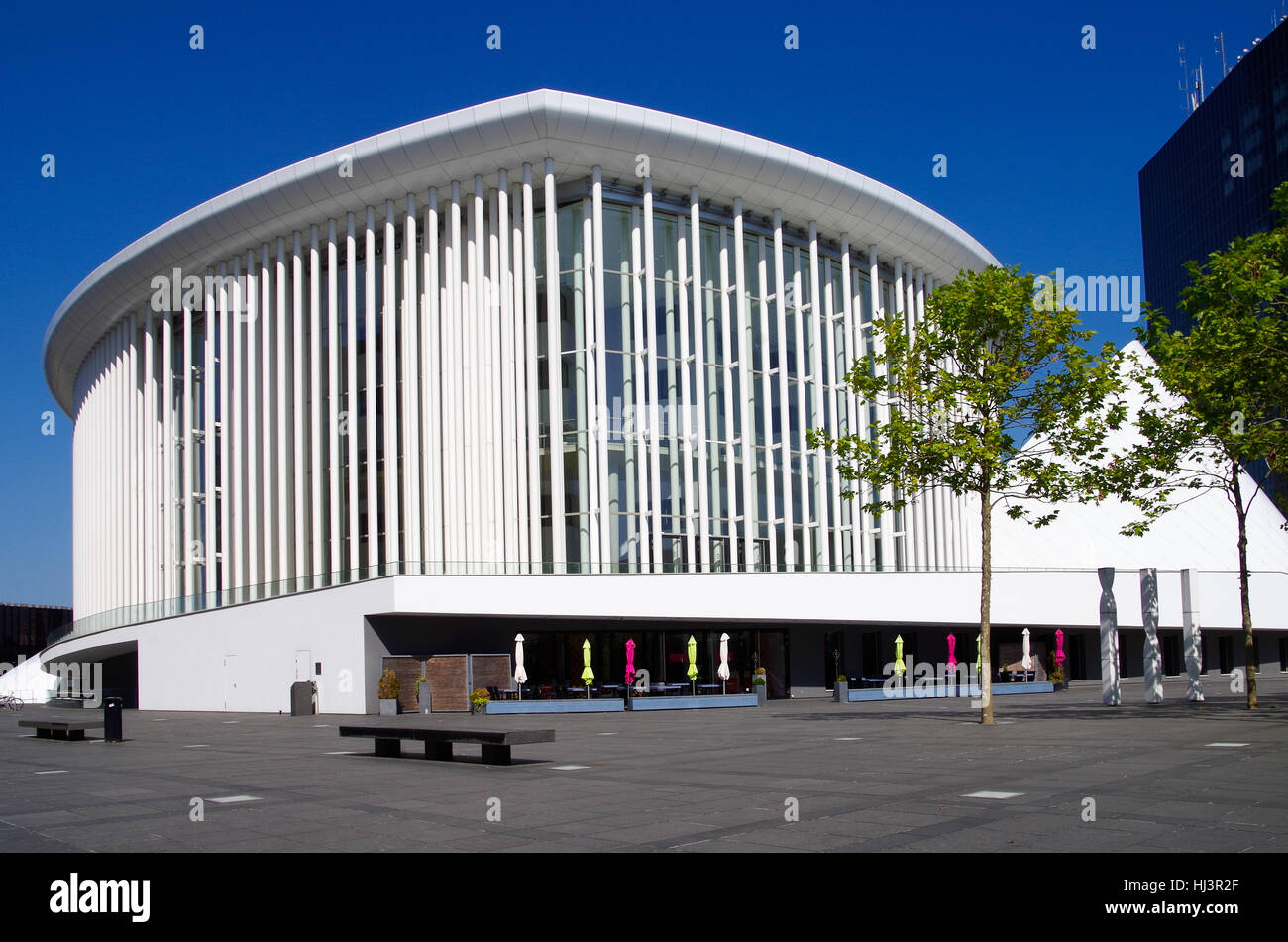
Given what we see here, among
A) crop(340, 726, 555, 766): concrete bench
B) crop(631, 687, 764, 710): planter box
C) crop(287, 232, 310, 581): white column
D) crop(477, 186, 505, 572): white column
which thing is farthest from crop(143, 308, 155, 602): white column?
crop(340, 726, 555, 766): concrete bench

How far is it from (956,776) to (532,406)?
1168 inches

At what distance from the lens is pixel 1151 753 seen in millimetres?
16047

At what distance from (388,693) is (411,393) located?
11.7 metres

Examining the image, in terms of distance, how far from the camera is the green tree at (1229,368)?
22.4 meters

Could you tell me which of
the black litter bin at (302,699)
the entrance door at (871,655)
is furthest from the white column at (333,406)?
the entrance door at (871,655)

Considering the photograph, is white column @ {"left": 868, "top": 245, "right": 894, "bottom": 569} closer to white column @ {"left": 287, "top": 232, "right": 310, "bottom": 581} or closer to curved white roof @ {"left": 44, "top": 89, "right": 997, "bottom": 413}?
curved white roof @ {"left": 44, "top": 89, "right": 997, "bottom": 413}

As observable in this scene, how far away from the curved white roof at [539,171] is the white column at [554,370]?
6.70 feet

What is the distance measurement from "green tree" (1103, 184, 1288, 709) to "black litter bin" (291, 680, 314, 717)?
24700 millimetres

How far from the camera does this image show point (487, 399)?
4197cm

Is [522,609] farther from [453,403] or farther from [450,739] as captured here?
[450,739]

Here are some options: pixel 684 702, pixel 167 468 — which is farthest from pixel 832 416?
pixel 167 468

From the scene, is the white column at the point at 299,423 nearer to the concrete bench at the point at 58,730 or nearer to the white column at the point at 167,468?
the white column at the point at 167,468

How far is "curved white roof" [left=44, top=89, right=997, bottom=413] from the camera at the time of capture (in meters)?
41.6
